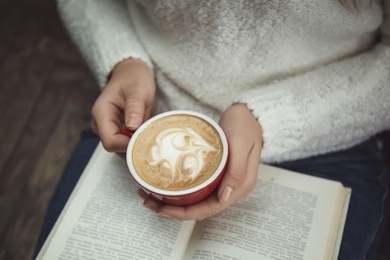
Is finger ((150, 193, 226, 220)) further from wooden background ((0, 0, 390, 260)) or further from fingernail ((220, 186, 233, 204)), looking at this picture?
wooden background ((0, 0, 390, 260))

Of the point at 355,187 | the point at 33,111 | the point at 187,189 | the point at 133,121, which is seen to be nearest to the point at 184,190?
the point at 187,189

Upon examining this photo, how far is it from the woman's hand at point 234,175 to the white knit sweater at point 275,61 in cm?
4

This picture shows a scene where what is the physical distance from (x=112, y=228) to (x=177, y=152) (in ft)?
0.68

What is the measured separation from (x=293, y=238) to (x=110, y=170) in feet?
1.23

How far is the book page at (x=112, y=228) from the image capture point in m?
0.71

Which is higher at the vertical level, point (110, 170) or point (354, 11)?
point (354, 11)

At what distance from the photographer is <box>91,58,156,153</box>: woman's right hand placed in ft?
2.32

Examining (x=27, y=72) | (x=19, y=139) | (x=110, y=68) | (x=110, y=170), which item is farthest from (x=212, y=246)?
(x=27, y=72)

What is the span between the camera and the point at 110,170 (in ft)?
2.68

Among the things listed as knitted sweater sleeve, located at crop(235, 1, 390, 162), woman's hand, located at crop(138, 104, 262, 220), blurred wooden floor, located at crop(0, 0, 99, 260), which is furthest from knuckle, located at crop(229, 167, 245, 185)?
blurred wooden floor, located at crop(0, 0, 99, 260)

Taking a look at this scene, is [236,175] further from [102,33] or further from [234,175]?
[102,33]

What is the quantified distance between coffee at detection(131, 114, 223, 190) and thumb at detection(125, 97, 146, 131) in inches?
0.9

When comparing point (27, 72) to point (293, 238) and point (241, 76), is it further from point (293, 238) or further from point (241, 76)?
point (293, 238)

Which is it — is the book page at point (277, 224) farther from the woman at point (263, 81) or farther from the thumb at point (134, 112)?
the thumb at point (134, 112)
